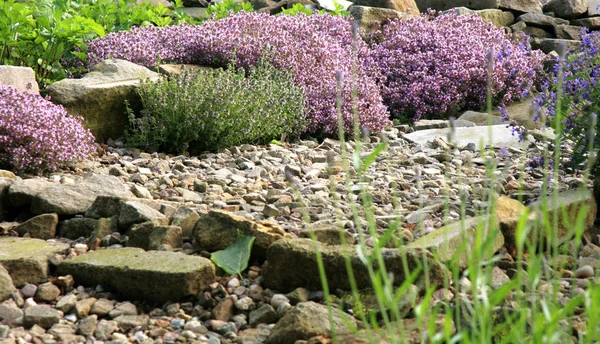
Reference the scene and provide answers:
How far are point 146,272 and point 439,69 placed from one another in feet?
17.8

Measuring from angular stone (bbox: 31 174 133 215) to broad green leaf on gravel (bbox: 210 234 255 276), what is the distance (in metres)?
0.93

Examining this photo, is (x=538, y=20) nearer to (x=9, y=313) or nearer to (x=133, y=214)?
(x=133, y=214)

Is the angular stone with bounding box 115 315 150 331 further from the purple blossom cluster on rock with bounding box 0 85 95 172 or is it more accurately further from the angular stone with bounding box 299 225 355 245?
the purple blossom cluster on rock with bounding box 0 85 95 172

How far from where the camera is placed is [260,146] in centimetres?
575

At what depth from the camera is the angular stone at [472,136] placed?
5953 millimetres

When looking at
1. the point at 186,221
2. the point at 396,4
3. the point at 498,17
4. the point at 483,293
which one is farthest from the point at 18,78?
the point at 498,17

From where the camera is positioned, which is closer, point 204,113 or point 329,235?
point 329,235

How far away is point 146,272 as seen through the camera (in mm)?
2926

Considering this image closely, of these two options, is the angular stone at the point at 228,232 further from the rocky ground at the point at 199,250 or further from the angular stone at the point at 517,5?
the angular stone at the point at 517,5

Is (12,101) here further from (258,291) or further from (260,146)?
(258,291)

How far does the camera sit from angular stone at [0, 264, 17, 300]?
2.96m

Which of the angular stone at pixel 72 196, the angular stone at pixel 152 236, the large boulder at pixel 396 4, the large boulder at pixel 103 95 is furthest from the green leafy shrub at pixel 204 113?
the large boulder at pixel 396 4

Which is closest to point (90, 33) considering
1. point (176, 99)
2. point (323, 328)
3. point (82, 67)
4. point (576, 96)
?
point (82, 67)

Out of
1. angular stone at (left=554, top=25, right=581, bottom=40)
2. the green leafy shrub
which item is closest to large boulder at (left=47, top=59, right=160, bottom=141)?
the green leafy shrub
